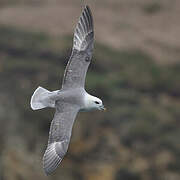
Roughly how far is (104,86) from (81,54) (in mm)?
7652

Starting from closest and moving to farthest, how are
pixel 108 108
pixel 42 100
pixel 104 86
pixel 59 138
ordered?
1. pixel 59 138
2. pixel 42 100
3. pixel 108 108
4. pixel 104 86

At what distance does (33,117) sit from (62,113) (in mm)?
6659

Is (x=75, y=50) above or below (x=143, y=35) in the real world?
above

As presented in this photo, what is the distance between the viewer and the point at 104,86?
1873 cm

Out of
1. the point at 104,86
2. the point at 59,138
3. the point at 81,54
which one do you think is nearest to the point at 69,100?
the point at 59,138

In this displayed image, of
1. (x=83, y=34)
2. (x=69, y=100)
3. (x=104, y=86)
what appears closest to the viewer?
(x=69, y=100)

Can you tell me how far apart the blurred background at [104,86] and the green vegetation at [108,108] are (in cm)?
2

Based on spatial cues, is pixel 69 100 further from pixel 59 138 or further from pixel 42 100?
pixel 59 138

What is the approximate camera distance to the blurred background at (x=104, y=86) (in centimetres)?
1673

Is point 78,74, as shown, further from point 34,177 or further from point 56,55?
point 56,55

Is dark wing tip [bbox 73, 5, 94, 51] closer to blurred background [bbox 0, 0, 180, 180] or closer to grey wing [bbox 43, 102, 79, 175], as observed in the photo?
grey wing [bbox 43, 102, 79, 175]

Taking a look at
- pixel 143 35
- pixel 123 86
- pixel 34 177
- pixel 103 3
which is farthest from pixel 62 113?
pixel 103 3

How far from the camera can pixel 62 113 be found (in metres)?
10.4

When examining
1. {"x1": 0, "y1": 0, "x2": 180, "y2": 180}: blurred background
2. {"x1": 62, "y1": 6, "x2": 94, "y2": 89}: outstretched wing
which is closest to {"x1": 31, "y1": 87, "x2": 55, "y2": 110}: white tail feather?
{"x1": 62, "y1": 6, "x2": 94, "y2": 89}: outstretched wing
